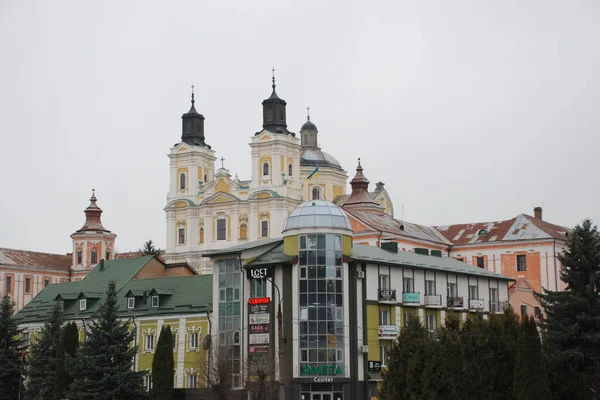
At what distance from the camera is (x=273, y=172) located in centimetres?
12706

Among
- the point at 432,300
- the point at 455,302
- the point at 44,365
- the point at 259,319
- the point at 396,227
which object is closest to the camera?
the point at 259,319

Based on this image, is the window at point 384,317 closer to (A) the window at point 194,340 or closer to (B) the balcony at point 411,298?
(B) the balcony at point 411,298

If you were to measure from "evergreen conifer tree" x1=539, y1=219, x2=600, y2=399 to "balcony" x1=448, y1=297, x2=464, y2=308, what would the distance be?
14.2 meters

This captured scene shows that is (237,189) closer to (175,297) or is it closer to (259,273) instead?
(175,297)

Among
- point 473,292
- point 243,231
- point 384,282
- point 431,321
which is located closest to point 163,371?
point 384,282

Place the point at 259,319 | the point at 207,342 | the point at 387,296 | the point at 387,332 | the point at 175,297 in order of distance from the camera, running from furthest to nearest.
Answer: the point at 175,297, the point at 207,342, the point at 387,296, the point at 387,332, the point at 259,319

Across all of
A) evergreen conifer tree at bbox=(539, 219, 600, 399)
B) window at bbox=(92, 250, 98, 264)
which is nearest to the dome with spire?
window at bbox=(92, 250, 98, 264)

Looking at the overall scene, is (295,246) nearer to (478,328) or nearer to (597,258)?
(478,328)

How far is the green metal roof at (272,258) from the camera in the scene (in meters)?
57.1

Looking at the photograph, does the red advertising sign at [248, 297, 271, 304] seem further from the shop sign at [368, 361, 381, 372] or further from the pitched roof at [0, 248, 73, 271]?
the pitched roof at [0, 248, 73, 271]

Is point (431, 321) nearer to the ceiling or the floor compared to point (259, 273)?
nearer to the floor

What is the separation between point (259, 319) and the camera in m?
57.5

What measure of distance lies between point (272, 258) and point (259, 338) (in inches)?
175

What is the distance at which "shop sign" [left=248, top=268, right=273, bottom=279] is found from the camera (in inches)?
2261
